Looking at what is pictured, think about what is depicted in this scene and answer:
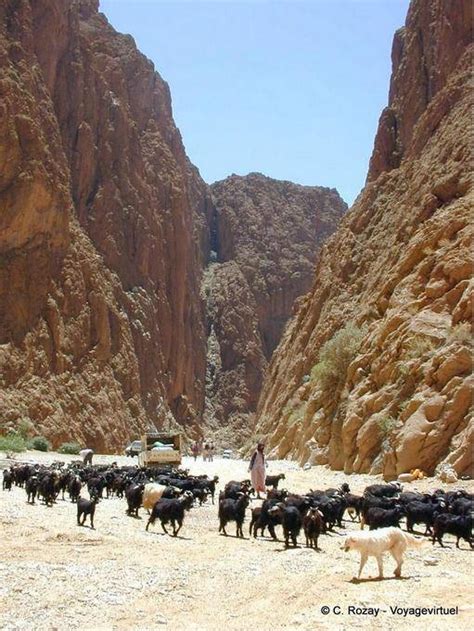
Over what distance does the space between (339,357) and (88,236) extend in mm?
41581

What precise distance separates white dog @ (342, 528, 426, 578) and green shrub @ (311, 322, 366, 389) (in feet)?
77.7

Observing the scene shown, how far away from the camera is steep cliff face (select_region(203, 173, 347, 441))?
106750 mm

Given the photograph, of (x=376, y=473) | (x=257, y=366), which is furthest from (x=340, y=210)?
(x=376, y=473)

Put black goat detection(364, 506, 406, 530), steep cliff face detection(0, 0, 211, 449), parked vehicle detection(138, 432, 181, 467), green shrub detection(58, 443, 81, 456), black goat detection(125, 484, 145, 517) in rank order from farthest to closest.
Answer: steep cliff face detection(0, 0, 211, 449) < green shrub detection(58, 443, 81, 456) < parked vehicle detection(138, 432, 181, 467) < black goat detection(125, 484, 145, 517) < black goat detection(364, 506, 406, 530)

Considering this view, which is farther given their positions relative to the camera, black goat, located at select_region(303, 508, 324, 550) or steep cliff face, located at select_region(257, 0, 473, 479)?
steep cliff face, located at select_region(257, 0, 473, 479)

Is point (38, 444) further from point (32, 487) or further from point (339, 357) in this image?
point (32, 487)

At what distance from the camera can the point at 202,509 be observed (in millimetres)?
20594

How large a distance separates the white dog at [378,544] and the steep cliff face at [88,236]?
148 feet

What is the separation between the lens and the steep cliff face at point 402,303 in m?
25.0

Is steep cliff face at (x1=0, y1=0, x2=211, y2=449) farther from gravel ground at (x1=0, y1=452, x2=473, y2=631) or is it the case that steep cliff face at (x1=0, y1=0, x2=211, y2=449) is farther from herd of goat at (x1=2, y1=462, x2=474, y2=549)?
gravel ground at (x1=0, y1=452, x2=473, y2=631)

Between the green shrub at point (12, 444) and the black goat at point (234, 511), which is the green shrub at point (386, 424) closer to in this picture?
the black goat at point (234, 511)

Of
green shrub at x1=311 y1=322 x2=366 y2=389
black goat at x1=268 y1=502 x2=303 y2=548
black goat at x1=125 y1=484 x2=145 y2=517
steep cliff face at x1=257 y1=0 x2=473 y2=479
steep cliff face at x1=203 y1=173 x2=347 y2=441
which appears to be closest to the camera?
black goat at x1=268 y1=502 x2=303 y2=548

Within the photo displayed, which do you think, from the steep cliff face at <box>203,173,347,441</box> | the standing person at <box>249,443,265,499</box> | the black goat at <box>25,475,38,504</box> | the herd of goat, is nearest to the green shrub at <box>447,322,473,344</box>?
the herd of goat

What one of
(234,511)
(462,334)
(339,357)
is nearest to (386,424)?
(462,334)
